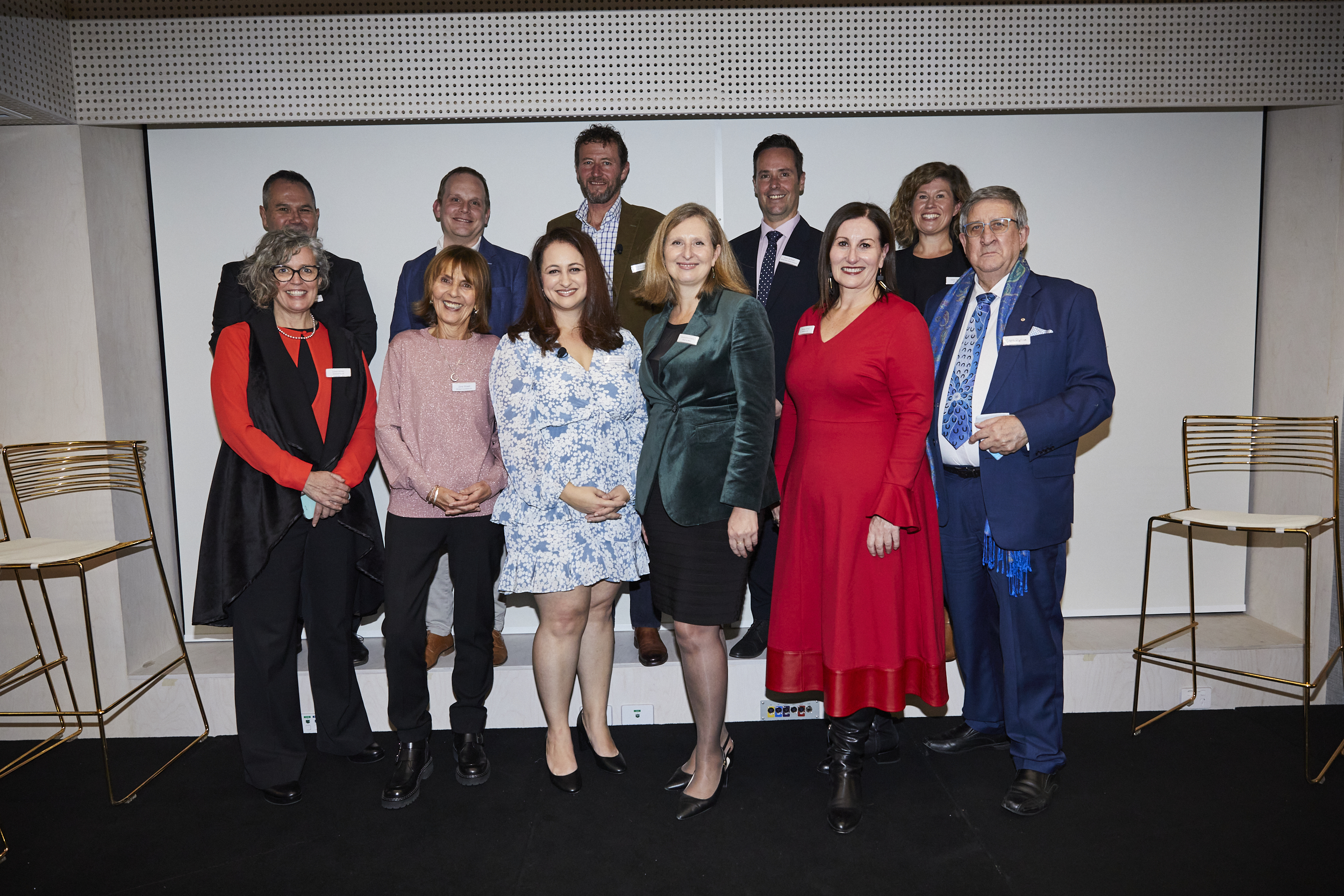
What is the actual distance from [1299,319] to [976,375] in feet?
6.92

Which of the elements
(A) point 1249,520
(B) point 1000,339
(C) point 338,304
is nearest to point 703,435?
(B) point 1000,339

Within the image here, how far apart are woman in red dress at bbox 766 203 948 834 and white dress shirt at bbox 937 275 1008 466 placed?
0.55 ft

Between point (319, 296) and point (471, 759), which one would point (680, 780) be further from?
point (319, 296)

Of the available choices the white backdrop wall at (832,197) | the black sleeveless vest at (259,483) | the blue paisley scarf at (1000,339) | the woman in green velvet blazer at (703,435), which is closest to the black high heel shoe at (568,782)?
the woman in green velvet blazer at (703,435)

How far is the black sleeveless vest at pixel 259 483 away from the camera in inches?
110

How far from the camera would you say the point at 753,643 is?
354cm

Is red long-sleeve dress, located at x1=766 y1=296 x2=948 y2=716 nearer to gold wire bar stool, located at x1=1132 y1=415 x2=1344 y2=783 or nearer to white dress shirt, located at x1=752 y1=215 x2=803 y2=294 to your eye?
white dress shirt, located at x1=752 y1=215 x2=803 y2=294

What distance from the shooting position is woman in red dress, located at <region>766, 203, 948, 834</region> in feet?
7.99

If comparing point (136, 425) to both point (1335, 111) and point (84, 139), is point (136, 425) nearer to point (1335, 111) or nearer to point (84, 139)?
point (84, 139)

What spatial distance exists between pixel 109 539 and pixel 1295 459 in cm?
518

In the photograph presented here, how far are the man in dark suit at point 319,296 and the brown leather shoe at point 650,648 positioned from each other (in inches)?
64.1

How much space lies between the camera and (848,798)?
2.66m

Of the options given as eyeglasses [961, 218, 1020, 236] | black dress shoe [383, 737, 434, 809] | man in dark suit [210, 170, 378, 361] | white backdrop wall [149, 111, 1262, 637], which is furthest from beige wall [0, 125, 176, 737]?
eyeglasses [961, 218, 1020, 236]

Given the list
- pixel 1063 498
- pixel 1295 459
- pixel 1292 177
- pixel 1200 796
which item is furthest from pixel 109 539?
pixel 1292 177
